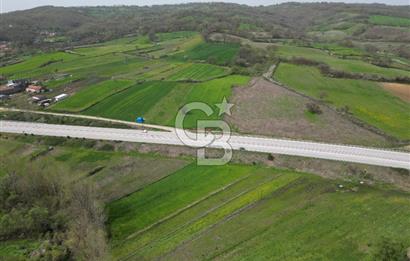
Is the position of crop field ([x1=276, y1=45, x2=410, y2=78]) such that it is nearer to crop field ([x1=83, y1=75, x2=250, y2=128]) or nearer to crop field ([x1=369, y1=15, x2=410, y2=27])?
crop field ([x1=83, y1=75, x2=250, y2=128])

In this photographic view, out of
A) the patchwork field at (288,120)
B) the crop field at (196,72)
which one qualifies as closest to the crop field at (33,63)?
the crop field at (196,72)

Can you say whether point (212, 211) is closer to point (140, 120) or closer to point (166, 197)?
point (166, 197)

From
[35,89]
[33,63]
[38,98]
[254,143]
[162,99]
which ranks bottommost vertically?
[254,143]

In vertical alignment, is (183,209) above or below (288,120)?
below

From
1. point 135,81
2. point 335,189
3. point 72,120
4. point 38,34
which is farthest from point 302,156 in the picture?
point 38,34

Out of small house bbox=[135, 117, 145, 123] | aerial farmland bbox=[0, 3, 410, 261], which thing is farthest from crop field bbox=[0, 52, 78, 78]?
small house bbox=[135, 117, 145, 123]

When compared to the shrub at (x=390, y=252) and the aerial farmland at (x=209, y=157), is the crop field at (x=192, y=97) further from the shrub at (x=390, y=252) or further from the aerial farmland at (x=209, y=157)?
the shrub at (x=390, y=252)

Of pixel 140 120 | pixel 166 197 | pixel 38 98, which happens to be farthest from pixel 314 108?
pixel 38 98
